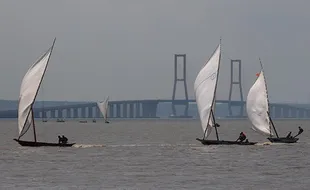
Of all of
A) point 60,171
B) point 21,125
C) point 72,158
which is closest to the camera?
point 60,171

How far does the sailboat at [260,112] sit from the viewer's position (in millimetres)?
76562

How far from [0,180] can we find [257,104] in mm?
38336

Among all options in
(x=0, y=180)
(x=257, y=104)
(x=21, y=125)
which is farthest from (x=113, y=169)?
(x=257, y=104)

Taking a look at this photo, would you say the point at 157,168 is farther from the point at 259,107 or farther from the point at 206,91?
the point at 259,107

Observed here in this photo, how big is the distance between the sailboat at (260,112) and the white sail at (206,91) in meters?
6.48

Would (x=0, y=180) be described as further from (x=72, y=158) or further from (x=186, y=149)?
(x=186, y=149)

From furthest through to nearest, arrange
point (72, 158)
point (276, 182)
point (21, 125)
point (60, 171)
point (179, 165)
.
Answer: point (21, 125)
point (72, 158)
point (179, 165)
point (60, 171)
point (276, 182)

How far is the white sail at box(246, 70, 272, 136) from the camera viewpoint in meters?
77.0

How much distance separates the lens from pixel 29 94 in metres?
69.2

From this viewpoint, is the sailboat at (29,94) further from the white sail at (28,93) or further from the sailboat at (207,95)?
the sailboat at (207,95)

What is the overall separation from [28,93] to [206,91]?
13.4 meters

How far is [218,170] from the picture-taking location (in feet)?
160

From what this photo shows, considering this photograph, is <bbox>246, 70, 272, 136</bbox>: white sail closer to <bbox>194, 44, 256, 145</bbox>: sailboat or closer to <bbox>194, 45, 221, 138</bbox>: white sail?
<bbox>194, 44, 256, 145</bbox>: sailboat

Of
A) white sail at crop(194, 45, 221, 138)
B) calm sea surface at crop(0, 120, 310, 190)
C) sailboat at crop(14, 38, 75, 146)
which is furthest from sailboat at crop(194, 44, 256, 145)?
sailboat at crop(14, 38, 75, 146)
